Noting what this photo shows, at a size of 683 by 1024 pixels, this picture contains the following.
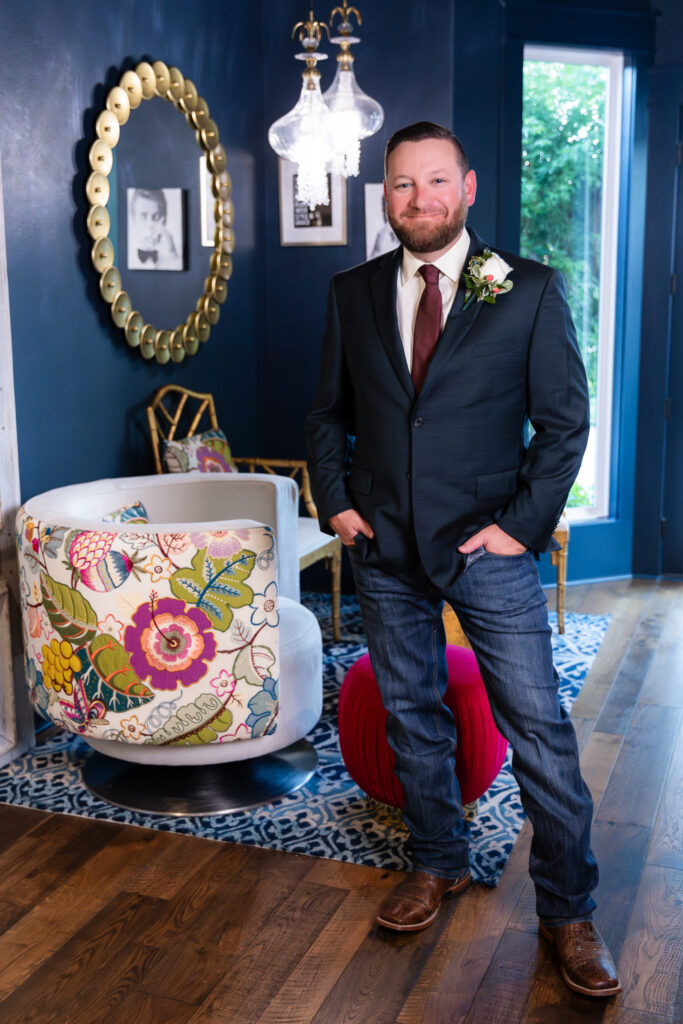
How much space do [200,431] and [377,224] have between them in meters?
1.22

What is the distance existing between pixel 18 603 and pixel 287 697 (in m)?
0.92

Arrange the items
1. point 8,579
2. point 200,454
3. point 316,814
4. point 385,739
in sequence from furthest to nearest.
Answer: point 200,454, point 8,579, point 316,814, point 385,739

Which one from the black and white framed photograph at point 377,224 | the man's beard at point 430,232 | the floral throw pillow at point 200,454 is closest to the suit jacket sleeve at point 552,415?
the man's beard at point 430,232

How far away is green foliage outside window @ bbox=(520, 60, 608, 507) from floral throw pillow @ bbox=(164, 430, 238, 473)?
5.80 ft

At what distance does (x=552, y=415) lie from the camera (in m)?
2.03

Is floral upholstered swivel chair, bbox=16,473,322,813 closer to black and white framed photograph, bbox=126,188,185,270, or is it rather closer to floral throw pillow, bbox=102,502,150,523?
floral throw pillow, bbox=102,502,150,523

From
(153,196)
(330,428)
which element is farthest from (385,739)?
(153,196)

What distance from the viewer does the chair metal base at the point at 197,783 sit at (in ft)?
9.24

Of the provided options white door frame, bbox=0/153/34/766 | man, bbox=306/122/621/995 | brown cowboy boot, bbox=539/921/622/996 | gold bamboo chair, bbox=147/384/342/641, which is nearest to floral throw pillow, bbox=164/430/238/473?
gold bamboo chair, bbox=147/384/342/641

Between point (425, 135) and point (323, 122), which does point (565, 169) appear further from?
point (425, 135)

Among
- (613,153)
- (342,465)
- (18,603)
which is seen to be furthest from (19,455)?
(613,153)

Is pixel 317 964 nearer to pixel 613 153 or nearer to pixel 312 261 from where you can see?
pixel 312 261

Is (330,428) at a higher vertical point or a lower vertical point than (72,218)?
lower

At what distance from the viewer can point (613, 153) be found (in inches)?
193
